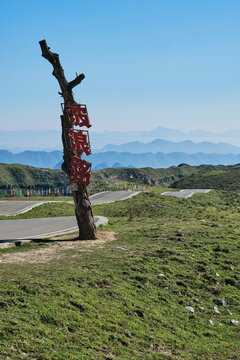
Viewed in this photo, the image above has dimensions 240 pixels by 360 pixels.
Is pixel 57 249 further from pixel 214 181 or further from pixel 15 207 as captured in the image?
pixel 214 181

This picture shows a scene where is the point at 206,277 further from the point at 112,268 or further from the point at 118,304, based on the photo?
the point at 118,304

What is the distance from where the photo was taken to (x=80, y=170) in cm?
1817

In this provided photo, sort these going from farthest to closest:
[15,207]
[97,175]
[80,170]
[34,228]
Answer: [97,175] < [15,207] < [34,228] < [80,170]

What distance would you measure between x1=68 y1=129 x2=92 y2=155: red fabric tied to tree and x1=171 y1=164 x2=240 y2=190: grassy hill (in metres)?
48.8

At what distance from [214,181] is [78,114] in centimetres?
5698

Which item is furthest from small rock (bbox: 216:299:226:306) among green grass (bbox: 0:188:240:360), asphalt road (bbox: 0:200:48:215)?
asphalt road (bbox: 0:200:48:215)

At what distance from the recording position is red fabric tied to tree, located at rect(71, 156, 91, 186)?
18047 mm

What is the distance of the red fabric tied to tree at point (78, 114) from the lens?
18.1 metres

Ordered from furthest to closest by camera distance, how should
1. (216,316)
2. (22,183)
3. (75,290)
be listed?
(22,183) < (216,316) < (75,290)

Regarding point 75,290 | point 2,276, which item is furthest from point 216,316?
point 2,276

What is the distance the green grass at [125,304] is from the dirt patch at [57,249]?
1.93 ft

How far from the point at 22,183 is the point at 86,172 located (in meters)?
95.0

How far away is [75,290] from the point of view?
10.4 meters

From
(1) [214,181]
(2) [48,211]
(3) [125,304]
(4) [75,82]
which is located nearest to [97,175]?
(1) [214,181]
